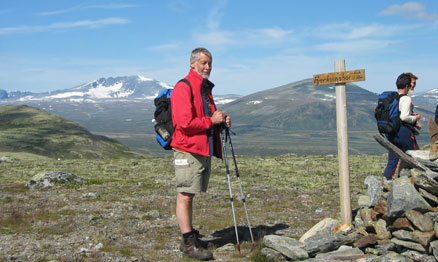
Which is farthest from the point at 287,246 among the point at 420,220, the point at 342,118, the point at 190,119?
the point at 190,119

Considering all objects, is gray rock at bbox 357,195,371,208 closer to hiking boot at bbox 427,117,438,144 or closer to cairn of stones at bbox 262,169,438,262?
cairn of stones at bbox 262,169,438,262

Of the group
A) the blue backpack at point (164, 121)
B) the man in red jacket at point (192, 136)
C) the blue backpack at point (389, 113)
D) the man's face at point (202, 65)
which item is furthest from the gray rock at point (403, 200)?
the blue backpack at point (164, 121)

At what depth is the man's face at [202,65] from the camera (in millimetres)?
9328

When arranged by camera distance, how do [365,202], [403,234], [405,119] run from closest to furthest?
[403,234] < [365,202] < [405,119]

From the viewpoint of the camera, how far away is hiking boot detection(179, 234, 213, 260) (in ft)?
30.8

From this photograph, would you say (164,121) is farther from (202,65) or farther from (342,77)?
(342,77)

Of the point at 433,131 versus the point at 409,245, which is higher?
the point at 433,131

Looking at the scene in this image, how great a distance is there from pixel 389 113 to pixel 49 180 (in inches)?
643

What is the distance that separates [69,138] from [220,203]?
6831 inches

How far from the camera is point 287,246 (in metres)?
9.19

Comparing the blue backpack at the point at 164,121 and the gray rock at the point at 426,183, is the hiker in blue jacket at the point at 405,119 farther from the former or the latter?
the blue backpack at the point at 164,121

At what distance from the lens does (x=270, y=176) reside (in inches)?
979

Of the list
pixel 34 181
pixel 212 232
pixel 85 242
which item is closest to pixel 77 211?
pixel 85 242

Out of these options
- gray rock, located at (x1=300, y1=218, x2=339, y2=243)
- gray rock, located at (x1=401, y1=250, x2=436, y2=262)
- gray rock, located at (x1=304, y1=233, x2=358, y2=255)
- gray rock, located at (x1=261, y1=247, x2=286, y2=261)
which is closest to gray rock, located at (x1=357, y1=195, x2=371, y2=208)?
gray rock, located at (x1=300, y1=218, x2=339, y2=243)
